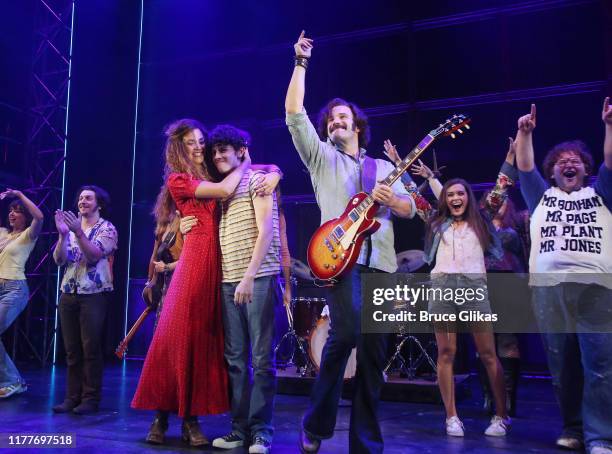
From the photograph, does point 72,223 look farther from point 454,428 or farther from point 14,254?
point 454,428

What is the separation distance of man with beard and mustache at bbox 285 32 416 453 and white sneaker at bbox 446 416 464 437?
1.19 meters

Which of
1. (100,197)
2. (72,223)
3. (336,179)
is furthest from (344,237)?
(100,197)

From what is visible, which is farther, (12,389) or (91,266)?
(12,389)

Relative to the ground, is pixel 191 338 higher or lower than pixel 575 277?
lower

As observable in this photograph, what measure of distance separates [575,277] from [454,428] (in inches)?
49.4

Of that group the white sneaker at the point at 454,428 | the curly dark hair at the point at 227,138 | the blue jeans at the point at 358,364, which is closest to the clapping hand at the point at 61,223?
the curly dark hair at the point at 227,138

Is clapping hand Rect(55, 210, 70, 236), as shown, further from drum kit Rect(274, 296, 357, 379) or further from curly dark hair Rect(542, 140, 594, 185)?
curly dark hair Rect(542, 140, 594, 185)

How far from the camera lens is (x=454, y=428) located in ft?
12.0

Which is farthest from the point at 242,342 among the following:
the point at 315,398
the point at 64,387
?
the point at 64,387

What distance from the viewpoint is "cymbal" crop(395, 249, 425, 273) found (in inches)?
248

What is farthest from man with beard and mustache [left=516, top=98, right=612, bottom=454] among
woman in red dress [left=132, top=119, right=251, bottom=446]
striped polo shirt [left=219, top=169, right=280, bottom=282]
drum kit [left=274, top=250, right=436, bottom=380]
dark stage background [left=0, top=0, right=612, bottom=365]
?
dark stage background [left=0, top=0, right=612, bottom=365]

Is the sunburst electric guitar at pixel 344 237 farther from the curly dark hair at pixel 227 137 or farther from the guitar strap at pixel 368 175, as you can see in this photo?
the curly dark hair at pixel 227 137

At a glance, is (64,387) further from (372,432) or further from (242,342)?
(372,432)

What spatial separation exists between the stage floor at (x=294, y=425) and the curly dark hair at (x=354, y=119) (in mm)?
1772
